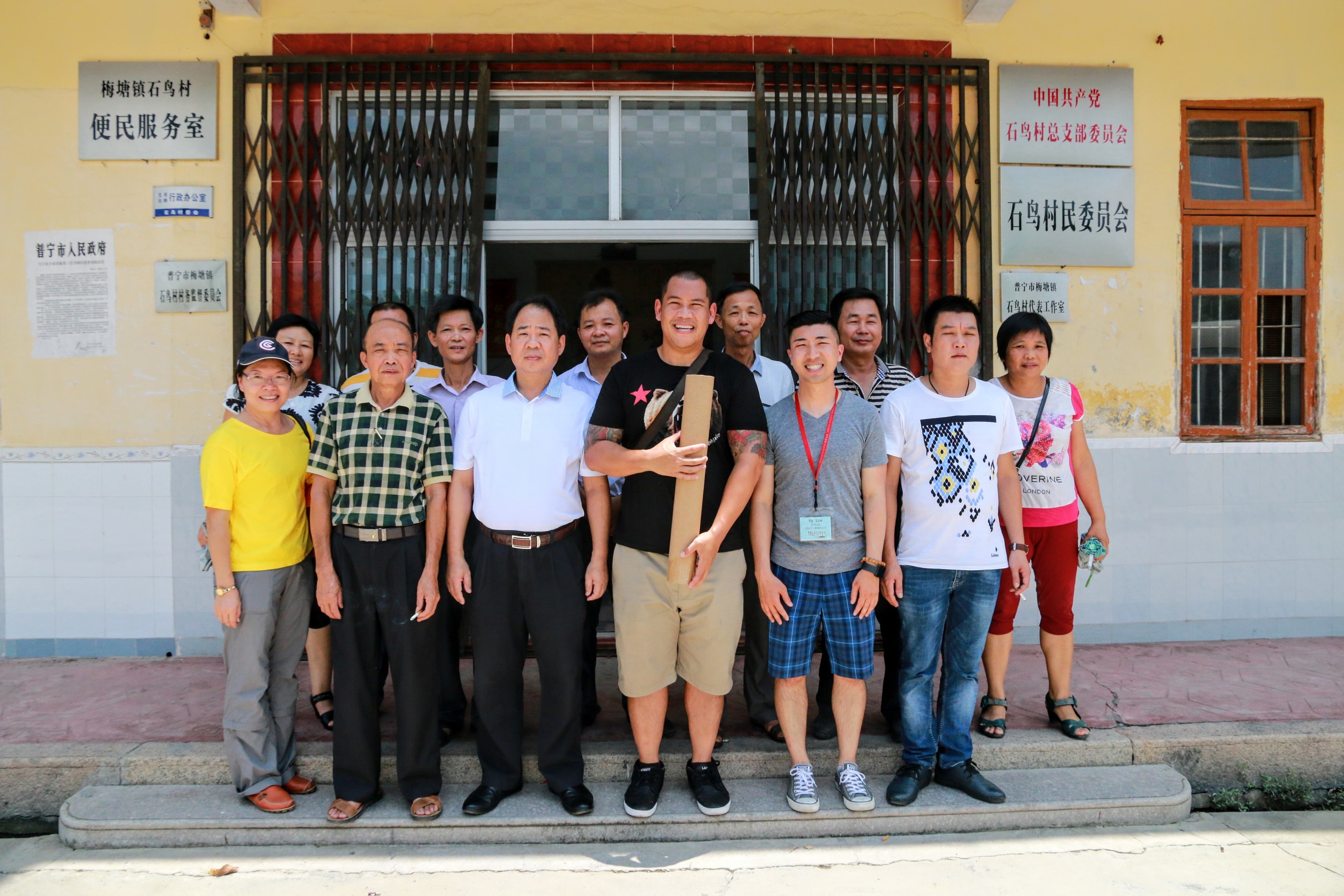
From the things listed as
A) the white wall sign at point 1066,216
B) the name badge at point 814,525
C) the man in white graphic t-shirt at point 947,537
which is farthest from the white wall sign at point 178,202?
the white wall sign at point 1066,216

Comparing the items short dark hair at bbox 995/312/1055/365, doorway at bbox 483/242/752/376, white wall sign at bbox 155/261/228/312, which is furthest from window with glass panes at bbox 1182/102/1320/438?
white wall sign at bbox 155/261/228/312

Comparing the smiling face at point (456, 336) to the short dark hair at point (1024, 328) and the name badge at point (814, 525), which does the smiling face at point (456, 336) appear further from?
the short dark hair at point (1024, 328)

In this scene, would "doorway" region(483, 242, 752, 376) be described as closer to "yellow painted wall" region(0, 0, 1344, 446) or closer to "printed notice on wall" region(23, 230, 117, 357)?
"yellow painted wall" region(0, 0, 1344, 446)

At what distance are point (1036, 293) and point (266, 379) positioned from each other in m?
3.91

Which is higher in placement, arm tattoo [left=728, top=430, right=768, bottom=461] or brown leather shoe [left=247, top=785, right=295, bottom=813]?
arm tattoo [left=728, top=430, right=768, bottom=461]

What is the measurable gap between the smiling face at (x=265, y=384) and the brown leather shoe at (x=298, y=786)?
1.34 metres

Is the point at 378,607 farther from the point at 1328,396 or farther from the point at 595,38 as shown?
the point at 1328,396

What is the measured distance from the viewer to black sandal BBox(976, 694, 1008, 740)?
3.23 metres

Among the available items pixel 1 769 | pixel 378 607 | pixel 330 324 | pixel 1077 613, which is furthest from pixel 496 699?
pixel 1077 613

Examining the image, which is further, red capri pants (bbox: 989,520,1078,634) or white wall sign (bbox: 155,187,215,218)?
white wall sign (bbox: 155,187,215,218)

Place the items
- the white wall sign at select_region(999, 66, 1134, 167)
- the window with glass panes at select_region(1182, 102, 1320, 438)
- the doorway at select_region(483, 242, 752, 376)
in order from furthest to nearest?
the doorway at select_region(483, 242, 752, 376), the window with glass panes at select_region(1182, 102, 1320, 438), the white wall sign at select_region(999, 66, 1134, 167)

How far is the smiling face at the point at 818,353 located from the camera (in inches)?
110

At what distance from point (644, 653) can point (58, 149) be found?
169 inches

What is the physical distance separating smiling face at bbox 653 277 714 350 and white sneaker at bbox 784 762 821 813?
152cm
